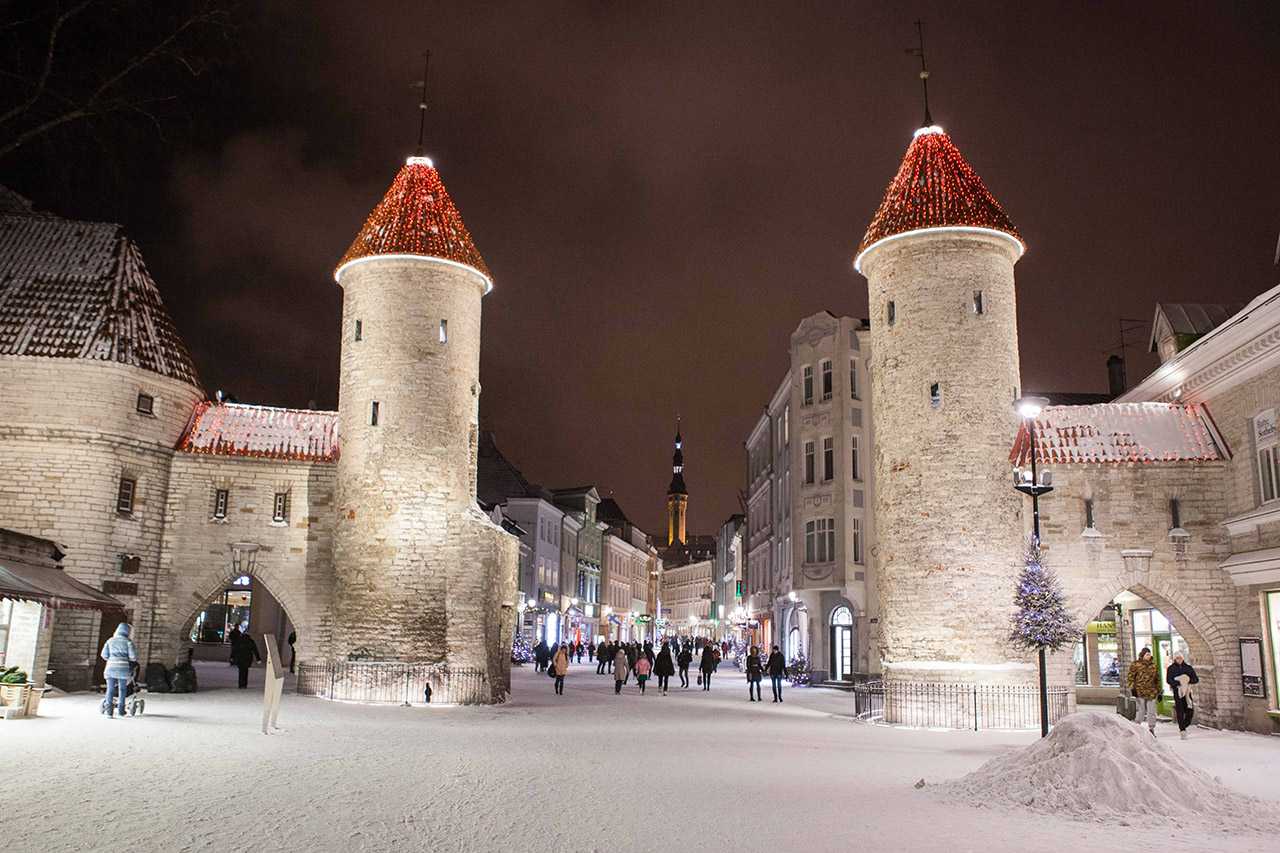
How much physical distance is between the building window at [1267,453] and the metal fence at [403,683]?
1814 centimetres

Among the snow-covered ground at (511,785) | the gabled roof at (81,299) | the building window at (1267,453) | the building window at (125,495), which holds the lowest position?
the snow-covered ground at (511,785)

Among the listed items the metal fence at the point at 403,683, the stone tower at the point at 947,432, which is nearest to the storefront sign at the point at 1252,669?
the stone tower at the point at 947,432

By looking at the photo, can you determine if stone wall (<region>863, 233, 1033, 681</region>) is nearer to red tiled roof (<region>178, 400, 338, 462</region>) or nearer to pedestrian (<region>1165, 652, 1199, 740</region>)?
pedestrian (<region>1165, 652, 1199, 740</region>)

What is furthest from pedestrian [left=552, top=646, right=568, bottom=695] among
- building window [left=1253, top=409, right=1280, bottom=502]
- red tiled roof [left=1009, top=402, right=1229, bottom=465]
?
building window [left=1253, top=409, right=1280, bottom=502]

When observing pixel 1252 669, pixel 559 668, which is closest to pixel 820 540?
pixel 559 668

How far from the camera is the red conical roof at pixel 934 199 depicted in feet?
78.1

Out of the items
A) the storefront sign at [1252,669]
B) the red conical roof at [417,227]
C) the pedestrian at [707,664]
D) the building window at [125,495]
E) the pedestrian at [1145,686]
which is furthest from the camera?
the pedestrian at [707,664]

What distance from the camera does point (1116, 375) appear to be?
40625 mm

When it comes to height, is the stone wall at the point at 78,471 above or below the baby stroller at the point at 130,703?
above

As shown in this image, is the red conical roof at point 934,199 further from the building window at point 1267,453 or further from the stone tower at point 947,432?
the building window at point 1267,453

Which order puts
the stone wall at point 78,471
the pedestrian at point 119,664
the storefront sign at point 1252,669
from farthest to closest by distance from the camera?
1. the stone wall at point 78,471
2. the storefront sign at point 1252,669
3. the pedestrian at point 119,664

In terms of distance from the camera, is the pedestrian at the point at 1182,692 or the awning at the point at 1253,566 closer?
the pedestrian at the point at 1182,692

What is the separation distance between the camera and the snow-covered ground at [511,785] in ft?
29.8

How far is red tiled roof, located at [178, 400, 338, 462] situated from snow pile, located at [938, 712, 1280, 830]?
20245mm
